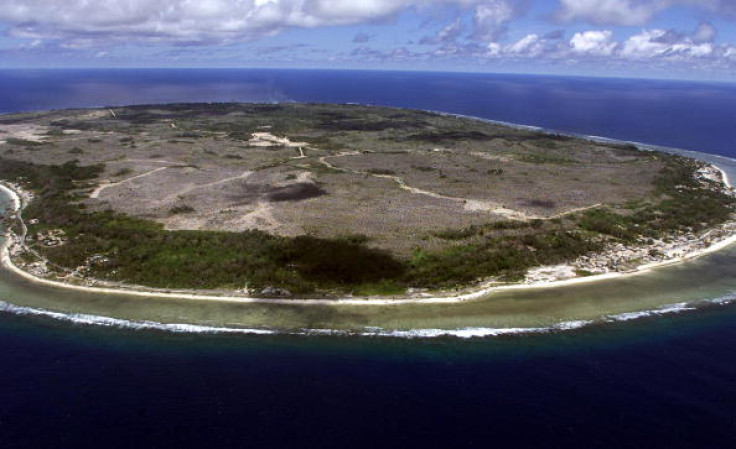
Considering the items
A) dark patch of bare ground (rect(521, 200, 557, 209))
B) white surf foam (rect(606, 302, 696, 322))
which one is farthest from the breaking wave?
dark patch of bare ground (rect(521, 200, 557, 209))

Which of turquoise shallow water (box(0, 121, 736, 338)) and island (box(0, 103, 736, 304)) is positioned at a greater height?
island (box(0, 103, 736, 304))

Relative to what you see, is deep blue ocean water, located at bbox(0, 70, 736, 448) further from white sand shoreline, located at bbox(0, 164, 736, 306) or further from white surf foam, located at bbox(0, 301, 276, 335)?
white sand shoreline, located at bbox(0, 164, 736, 306)

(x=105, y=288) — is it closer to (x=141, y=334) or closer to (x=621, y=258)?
Answer: (x=141, y=334)

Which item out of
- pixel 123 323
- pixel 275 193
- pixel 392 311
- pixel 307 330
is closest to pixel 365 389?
pixel 307 330

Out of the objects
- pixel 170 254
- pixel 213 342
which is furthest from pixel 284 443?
pixel 170 254

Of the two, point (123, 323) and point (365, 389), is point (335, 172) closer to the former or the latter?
point (123, 323)

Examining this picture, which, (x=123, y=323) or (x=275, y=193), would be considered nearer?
(x=123, y=323)
